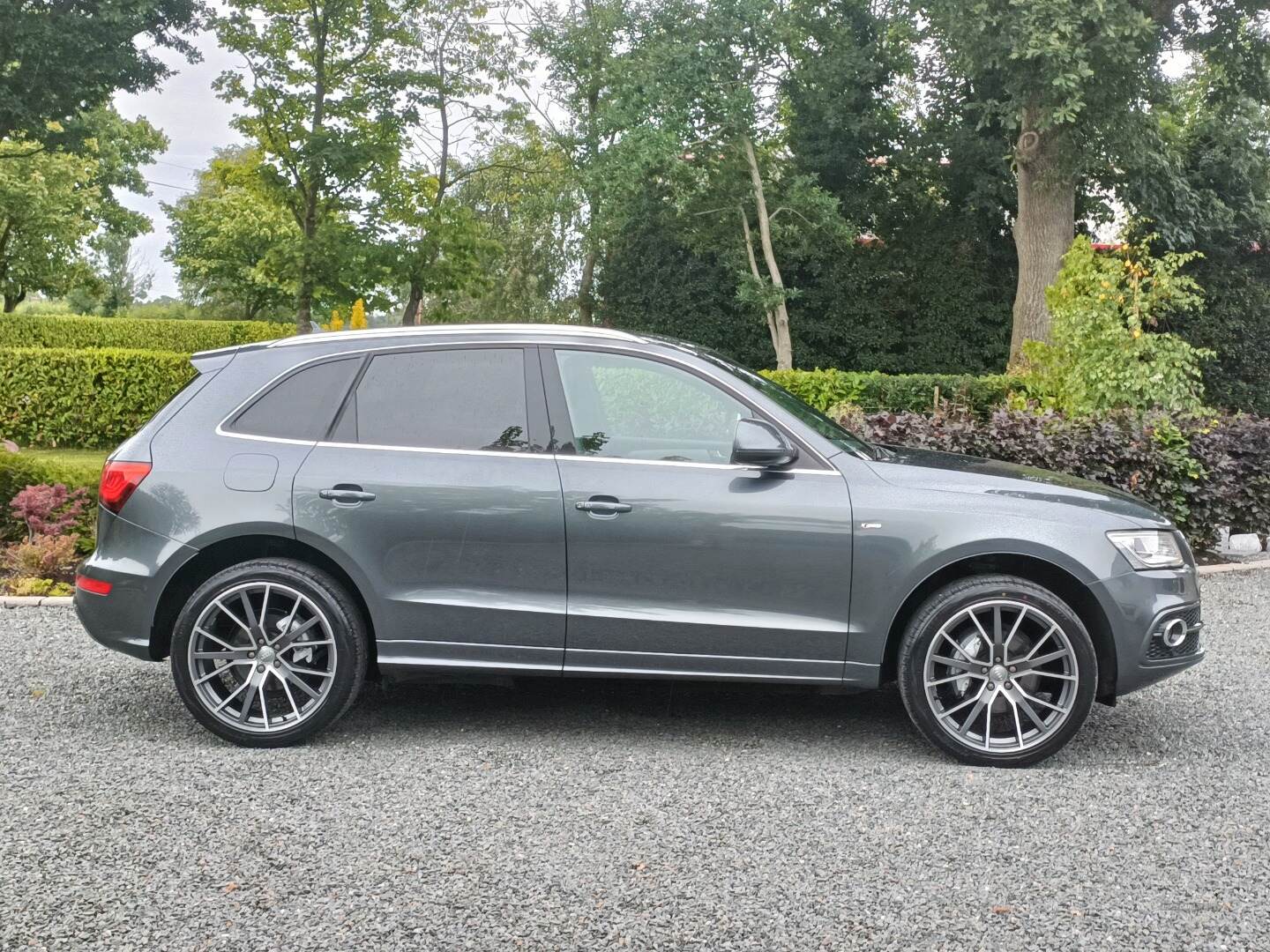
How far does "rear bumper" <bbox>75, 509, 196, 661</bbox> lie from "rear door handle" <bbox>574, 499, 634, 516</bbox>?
5.37 feet

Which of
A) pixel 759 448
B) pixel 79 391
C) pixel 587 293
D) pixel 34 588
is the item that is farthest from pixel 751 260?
pixel 759 448

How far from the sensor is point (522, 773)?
4699 mm

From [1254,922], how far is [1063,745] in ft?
4.89

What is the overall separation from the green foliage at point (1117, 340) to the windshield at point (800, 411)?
6309 millimetres

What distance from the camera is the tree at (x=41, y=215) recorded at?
32781 millimetres

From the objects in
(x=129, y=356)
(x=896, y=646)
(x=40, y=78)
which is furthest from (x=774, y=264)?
(x=896, y=646)

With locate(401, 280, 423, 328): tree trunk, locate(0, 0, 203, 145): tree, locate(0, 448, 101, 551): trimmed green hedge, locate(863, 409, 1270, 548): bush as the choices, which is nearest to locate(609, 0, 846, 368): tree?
locate(401, 280, 423, 328): tree trunk

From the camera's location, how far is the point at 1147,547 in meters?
4.78

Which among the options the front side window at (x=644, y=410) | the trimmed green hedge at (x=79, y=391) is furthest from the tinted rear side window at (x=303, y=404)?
the trimmed green hedge at (x=79, y=391)

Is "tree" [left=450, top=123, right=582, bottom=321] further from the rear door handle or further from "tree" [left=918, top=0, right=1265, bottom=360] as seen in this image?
the rear door handle

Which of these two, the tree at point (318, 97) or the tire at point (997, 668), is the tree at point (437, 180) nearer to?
the tree at point (318, 97)

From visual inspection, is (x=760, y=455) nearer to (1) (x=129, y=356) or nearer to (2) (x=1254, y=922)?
(2) (x=1254, y=922)

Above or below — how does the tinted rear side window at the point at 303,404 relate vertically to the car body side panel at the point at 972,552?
above

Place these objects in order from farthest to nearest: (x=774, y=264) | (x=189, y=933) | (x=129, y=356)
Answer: (x=774, y=264), (x=129, y=356), (x=189, y=933)
